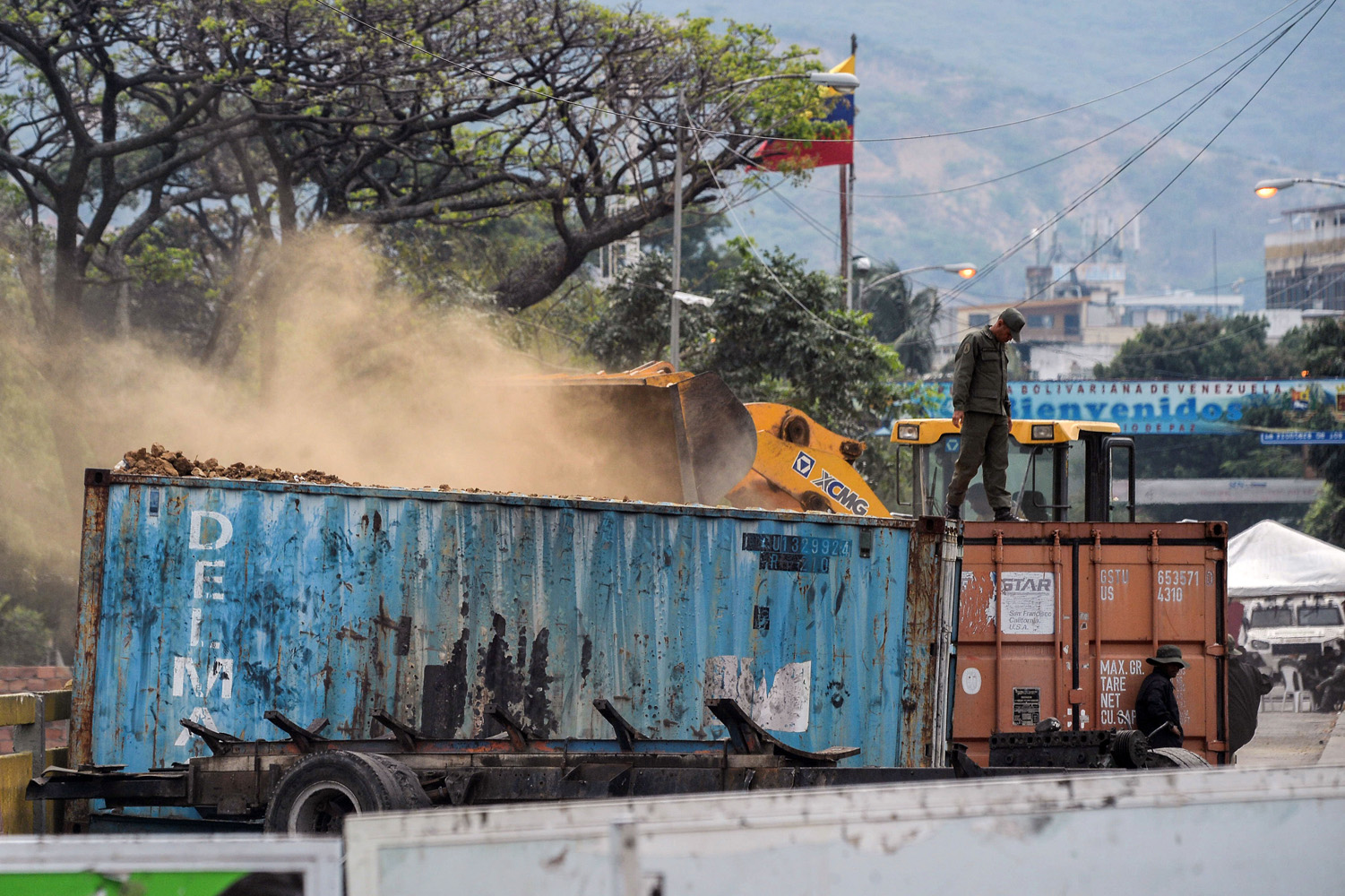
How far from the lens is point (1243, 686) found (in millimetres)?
10844

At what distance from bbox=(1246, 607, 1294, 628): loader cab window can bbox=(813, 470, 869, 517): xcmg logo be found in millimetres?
12787

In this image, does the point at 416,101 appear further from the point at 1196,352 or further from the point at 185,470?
the point at 1196,352

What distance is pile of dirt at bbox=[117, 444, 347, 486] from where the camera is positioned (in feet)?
23.8

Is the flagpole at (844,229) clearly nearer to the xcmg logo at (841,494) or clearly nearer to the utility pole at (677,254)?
the utility pole at (677,254)

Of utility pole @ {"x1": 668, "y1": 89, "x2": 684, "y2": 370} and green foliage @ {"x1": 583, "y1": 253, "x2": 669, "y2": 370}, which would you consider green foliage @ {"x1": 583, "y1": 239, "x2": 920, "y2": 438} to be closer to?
green foliage @ {"x1": 583, "y1": 253, "x2": 669, "y2": 370}

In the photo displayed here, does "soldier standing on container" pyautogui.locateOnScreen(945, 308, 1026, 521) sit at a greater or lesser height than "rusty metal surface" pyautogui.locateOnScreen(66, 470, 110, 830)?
greater

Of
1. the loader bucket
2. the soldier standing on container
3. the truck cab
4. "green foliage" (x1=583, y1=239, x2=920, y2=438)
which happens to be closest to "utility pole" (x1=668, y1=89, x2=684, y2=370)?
"green foliage" (x1=583, y1=239, x2=920, y2=438)

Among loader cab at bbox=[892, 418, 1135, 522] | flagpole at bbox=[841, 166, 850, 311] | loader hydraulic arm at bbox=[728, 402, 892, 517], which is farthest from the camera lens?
flagpole at bbox=[841, 166, 850, 311]

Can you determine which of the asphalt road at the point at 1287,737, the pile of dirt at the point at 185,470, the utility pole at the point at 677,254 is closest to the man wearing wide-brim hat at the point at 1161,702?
the asphalt road at the point at 1287,737

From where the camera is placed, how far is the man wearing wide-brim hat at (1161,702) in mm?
8766

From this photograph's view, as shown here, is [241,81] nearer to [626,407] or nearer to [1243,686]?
[626,407]

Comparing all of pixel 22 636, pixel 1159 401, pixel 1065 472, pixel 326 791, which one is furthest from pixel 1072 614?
pixel 1159 401

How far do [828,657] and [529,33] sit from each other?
16.1m

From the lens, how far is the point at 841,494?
12.4 metres
